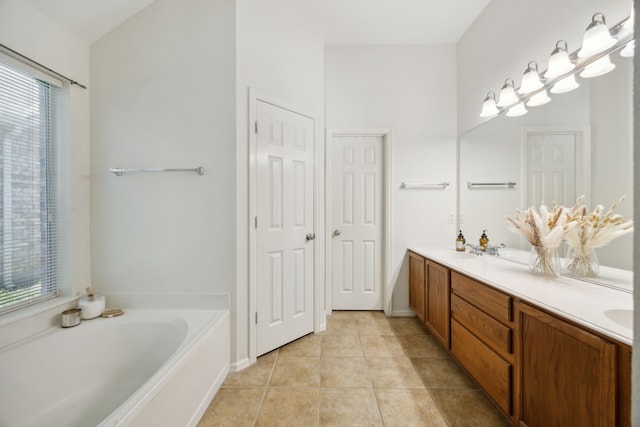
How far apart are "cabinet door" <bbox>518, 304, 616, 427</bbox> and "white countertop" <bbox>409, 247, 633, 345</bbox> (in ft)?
0.15

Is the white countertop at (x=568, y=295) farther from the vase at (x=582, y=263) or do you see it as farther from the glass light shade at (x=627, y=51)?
the glass light shade at (x=627, y=51)

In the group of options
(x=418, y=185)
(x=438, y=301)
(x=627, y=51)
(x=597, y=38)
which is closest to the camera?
(x=627, y=51)

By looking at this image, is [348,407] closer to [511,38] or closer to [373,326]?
[373,326]

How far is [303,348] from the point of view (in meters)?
1.97

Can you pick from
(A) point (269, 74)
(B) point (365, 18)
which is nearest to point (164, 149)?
(A) point (269, 74)

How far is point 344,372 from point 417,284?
1.10 metres

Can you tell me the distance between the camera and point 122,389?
1346 millimetres

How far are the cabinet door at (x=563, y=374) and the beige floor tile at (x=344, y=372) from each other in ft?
2.80

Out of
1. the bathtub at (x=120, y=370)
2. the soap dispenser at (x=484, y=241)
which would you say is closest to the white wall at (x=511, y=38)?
the soap dispenser at (x=484, y=241)

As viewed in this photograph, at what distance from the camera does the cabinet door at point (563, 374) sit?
76cm

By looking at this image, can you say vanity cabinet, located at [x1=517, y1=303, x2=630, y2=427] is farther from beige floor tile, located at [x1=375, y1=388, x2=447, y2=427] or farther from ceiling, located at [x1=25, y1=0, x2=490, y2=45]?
ceiling, located at [x1=25, y1=0, x2=490, y2=45]

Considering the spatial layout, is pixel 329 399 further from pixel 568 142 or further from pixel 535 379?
pixel 568 142

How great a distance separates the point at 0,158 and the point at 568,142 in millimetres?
3052

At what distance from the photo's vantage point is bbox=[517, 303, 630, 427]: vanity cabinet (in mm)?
741
